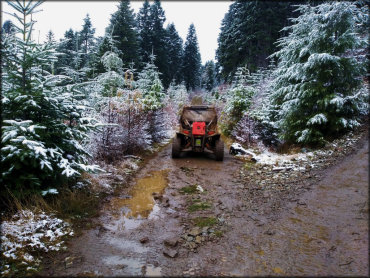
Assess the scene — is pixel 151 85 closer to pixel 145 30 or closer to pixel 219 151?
pixel 219 151

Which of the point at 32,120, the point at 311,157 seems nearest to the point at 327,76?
the point at 311,157

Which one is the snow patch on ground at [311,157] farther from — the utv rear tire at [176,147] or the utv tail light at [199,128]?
the utv rear tire at [176,147]

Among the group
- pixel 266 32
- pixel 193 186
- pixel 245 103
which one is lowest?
pixel 193 186

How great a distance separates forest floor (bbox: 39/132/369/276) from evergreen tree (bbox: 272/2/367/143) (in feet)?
4.57

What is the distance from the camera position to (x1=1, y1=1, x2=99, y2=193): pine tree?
3734mm

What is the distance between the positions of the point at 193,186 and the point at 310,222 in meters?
3.20

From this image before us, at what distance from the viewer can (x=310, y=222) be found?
387 centimetres

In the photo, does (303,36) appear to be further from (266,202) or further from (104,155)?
(104,155)

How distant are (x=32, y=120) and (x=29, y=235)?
2.11m

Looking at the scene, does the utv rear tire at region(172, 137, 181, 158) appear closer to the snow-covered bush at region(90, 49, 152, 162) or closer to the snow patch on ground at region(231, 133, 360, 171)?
the snow-covered bush at region(90, 49, 152, 162)

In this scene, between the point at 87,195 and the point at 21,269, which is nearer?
the point at 21,269

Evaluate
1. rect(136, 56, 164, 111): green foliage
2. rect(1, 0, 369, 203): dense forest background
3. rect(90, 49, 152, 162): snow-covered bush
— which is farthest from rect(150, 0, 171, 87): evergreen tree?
rect(90, 49, 152, 162): snow-covered bush

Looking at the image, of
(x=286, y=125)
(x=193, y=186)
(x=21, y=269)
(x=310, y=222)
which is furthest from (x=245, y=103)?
(x=21, y=269)

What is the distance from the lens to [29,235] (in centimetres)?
344
